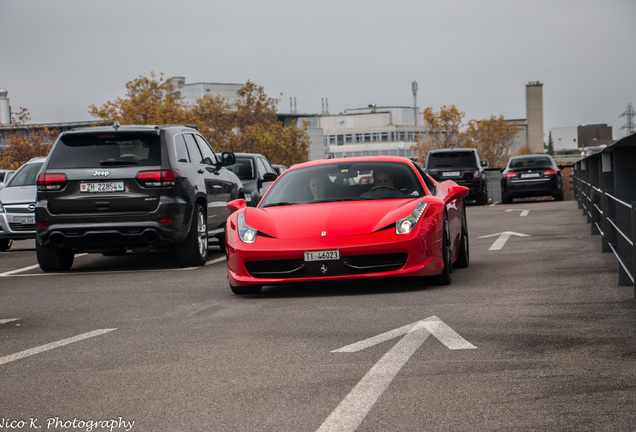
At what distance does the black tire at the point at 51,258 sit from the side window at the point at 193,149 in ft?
7.02

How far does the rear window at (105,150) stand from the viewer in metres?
12.4

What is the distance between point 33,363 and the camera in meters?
6.11

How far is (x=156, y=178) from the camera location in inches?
483

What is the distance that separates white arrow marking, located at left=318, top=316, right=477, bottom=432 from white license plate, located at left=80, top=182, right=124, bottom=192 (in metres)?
6.03

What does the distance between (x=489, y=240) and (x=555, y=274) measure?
17.3 feet

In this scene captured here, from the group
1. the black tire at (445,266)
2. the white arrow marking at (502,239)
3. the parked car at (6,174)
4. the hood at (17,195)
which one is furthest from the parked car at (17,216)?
the black tire at (445,266)

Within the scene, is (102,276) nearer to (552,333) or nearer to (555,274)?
(555,274)

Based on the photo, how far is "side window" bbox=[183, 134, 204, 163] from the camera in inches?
535

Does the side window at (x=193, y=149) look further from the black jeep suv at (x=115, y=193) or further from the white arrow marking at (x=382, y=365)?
the white arrow marking at (x=382, y=365)

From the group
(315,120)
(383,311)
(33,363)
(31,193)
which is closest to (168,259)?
(31,193)

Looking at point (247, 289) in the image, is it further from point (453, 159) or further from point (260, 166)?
point (453, 159)

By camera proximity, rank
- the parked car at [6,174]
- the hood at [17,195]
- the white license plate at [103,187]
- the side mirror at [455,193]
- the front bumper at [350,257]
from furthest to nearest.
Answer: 1. the parked car at [6,174]
2. the hood at [17,195]
3. the white license plate at [103,187]
4. the side mirror at [455,193]
5. the front bumper at [350,257]

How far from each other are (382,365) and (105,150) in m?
7.70

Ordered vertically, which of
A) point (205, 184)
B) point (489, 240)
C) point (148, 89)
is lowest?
point (489, 240)
